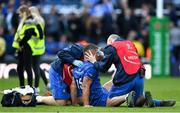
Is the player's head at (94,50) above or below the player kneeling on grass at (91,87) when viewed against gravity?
above

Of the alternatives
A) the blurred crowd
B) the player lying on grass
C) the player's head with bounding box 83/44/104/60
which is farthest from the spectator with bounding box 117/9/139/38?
the player's head with bounding box 83/44/104/60

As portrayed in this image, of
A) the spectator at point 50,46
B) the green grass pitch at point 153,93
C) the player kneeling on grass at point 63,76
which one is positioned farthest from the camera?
the spectator at point 50,46

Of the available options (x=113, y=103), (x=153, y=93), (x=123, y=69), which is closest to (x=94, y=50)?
(x=123, y=69)

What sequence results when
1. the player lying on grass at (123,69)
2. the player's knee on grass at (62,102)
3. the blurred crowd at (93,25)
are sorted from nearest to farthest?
the player lying on grass at (123,69)
the player's knee on grass at (62,102)
the blurred crowd at (93,25)

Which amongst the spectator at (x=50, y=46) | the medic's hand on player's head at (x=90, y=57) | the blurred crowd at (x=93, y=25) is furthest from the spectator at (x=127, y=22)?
the medic's hand on player's head at (x=90, y=57)

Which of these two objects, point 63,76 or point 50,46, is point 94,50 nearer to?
point 63,76

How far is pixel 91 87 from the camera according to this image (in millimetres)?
16406

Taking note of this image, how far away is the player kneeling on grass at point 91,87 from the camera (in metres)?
16.1

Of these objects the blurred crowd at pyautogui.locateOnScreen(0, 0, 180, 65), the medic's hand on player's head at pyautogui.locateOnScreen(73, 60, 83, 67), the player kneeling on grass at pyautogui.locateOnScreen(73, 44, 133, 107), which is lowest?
the player kneeling on grass at pyautogui.locateOnScreen(73, 44, 133, 107)

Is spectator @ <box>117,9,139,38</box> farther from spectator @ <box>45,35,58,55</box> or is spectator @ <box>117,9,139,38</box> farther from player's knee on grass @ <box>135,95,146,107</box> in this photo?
player's knee on grass @ <box>135,95,146,107</box>

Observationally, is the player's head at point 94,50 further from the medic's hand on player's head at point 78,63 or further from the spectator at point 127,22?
the spectator at point 127,22

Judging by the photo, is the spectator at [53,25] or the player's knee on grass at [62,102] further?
the spectator at [53,25]

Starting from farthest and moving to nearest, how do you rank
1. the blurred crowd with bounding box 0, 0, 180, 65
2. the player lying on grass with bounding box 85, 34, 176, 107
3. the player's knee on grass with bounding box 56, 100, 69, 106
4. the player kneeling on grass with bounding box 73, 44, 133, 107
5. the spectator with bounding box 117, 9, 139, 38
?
the spectator with bounding box 117, 9, 139, 38, the blurred crowd with bounding box 0, 0, 180, 65, the player's knee on grass with bounding box 56, 100, 69, 106, the player lying on grass with bounding box 85, 34, 176, 107, the player kneeling on grass with bounding box 73, 44, 133, 107

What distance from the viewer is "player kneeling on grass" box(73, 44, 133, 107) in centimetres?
1614
